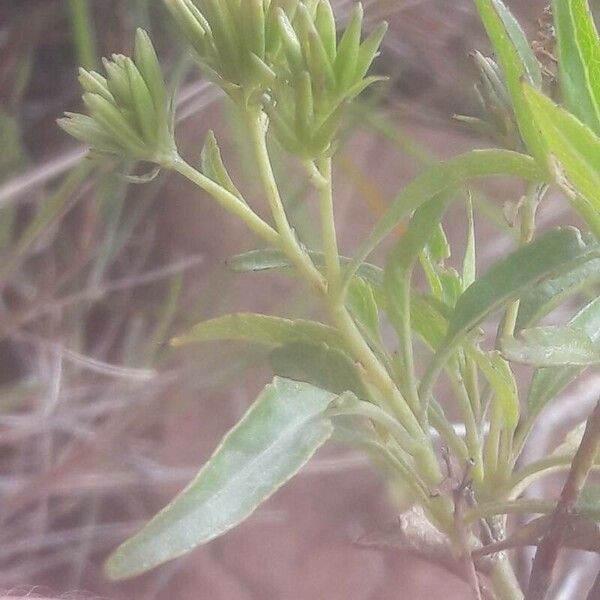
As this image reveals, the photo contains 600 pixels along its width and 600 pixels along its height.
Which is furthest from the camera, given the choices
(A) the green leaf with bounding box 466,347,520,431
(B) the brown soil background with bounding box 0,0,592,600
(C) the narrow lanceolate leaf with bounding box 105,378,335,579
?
(B) the brown soil background with bounding box 0,0,592,600

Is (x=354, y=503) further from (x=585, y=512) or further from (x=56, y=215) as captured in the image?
(x=585, y=512)

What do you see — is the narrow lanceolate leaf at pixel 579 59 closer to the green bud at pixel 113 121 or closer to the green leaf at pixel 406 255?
the green leaf at pixel 406 255

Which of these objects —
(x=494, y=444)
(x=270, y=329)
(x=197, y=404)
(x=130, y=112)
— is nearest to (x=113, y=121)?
(x=130, y=112)

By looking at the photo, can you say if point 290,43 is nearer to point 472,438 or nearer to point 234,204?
point 234,204

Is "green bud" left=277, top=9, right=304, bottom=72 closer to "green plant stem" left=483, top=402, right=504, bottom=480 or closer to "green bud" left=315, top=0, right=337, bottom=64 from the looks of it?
"green bud" left=315, top=0, right=337, bottom=64

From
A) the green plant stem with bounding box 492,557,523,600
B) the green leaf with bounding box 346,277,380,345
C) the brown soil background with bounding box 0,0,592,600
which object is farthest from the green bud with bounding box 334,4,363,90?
the brown soil background with bounding box 0,0,592,600
